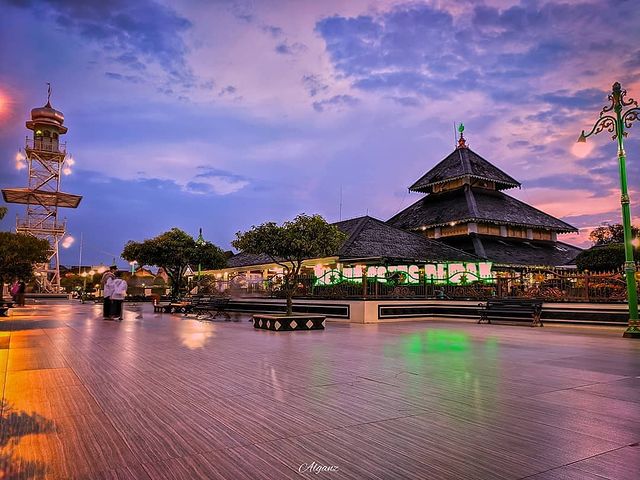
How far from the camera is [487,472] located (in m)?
2.85

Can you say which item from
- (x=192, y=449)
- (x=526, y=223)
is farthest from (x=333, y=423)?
(x=526, y=223)

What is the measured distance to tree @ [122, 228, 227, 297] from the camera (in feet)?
97.2

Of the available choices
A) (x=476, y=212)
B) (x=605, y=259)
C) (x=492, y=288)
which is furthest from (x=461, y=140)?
(x=492, y=288)

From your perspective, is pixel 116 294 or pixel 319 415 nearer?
pixel 319 415

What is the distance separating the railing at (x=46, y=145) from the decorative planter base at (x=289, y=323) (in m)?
43.4

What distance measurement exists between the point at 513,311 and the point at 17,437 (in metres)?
15.3

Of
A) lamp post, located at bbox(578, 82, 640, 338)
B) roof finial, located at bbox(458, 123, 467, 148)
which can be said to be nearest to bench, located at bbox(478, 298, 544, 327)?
lamp post, located at bbox(578, 82, 640, 338)

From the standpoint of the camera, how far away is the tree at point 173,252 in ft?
97.2

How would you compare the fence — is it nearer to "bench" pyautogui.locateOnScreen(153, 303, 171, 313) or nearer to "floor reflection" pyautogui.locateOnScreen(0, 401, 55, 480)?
"bench" pyautogui.locateOnScreen(153, 303, 171, 313)

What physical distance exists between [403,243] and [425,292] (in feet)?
18.3

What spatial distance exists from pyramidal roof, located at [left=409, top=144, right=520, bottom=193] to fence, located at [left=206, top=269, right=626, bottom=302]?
18.6 m

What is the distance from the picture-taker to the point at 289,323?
13570 millimetres

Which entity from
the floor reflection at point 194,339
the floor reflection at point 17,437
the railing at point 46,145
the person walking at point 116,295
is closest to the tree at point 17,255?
the person walking at point 116,295

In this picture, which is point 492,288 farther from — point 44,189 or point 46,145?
point 46,145
